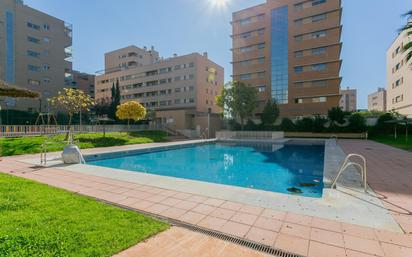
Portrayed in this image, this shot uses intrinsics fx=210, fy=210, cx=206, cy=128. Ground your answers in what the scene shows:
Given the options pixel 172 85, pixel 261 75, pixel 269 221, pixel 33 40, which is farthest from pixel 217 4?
pixel 33 40

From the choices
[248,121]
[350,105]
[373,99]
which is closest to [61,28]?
[248,121]

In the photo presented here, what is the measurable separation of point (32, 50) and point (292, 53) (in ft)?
150

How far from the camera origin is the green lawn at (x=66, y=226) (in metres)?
2.61

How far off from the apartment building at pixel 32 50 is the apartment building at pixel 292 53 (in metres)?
35.1

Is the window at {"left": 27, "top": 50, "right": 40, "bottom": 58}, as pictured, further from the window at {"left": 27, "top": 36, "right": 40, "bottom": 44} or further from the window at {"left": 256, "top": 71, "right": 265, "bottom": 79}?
the window at {"left": 256, "top": 71, "right": 265, "bottom": 79}

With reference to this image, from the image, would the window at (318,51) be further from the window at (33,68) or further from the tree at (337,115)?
the window at (33,68)

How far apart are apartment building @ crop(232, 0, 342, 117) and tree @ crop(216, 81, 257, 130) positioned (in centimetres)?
712

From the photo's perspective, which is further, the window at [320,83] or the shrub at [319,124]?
the window at [320,83]

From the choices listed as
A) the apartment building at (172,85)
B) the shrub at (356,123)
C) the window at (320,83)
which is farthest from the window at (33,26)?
the shrub at (356,123)

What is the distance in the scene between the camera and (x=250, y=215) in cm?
377

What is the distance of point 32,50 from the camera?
38062mm

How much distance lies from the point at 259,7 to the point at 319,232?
41.8 metres

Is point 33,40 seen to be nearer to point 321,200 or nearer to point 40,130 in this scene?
point 40,130

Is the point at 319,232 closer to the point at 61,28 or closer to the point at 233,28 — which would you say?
the point at 233,28
